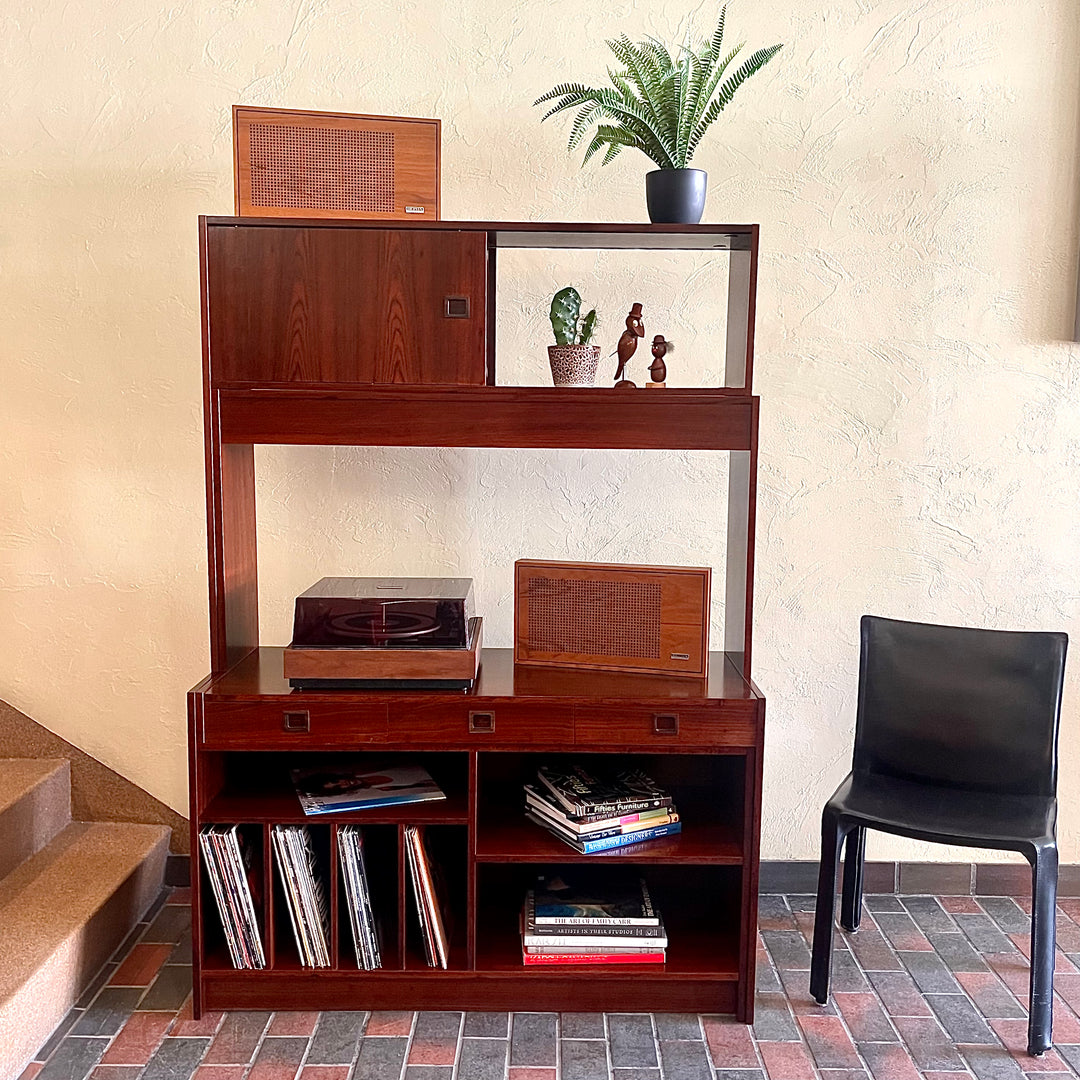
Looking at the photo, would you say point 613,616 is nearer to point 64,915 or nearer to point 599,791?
point 599,791

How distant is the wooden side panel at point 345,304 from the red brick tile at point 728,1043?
4.85ft

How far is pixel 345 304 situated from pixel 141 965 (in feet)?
5.28

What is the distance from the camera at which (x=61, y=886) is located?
8.43ft

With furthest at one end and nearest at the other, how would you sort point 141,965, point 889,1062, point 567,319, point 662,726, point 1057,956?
point 1057,956 < point 141,965 < point 567,319 < point 662,726 < point 889,1062

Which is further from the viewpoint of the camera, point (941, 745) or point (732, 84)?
point (941, 745)

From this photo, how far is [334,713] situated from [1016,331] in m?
1.98

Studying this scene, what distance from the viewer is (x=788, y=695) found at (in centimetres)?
293

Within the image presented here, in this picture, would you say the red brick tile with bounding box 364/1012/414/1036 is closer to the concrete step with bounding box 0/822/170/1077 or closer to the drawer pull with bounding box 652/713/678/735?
the concrete step with bounding box 0/822/170/1077

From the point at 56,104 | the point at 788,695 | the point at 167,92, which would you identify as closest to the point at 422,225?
the point at 167,92

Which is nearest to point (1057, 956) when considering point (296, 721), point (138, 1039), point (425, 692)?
point (425, 692)

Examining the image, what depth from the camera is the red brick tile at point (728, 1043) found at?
2178 millimetres

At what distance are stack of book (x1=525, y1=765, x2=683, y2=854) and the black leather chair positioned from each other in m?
0.37

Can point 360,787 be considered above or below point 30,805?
above

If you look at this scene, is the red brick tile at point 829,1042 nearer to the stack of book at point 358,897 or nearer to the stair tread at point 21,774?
the stack of book at point 358,897
